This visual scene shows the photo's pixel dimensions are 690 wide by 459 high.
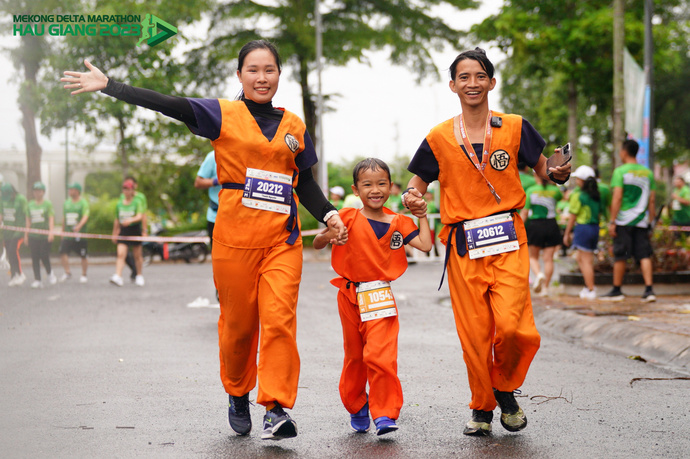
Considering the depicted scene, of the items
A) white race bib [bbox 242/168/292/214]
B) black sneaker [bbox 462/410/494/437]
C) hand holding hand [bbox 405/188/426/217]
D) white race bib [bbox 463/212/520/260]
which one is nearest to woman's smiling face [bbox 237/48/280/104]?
white race bib [bbox 242/168/292/214]

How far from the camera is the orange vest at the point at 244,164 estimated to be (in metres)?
4.04

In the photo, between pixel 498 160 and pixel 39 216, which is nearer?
pixel 498 160

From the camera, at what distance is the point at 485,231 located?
4223 mm

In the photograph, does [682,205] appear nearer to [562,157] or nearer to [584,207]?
[584,207]

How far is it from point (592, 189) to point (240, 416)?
776 cm

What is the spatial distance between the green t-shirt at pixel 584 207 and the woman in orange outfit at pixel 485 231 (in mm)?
6669

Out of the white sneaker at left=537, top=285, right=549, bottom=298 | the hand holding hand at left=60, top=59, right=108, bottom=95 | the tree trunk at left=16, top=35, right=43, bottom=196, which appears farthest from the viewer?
the tree trunk at left=16, top=35, right=43, bottom=196

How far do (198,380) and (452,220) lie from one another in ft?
7.69

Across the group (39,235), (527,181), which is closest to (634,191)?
(527,181)

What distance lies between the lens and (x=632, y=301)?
10.1 metres

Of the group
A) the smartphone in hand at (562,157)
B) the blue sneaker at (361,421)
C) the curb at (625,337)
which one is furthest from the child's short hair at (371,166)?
the curb at (625,337)

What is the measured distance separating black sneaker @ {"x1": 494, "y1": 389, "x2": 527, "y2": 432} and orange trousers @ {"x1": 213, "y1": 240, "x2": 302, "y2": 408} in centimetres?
108

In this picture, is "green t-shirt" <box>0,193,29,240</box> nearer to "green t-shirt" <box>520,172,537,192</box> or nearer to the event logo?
the event logo

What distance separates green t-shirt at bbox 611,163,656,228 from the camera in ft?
33.1
